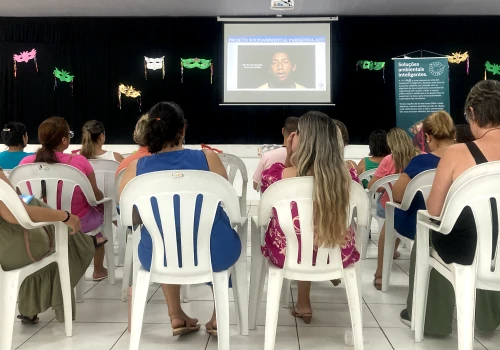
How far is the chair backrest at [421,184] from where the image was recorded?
7.63 feet

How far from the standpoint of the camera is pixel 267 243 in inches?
75.2

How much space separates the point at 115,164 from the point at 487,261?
8.19 feet

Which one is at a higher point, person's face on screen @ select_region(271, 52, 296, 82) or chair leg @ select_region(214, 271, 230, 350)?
person's face on screen @ select_region(271, 52, 296, 82)

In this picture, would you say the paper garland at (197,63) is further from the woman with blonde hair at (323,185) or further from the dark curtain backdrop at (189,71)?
the woman with blonde hair at (323,185)

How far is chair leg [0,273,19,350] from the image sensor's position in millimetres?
1790

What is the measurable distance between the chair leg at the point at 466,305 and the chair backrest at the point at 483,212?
0.05 meters

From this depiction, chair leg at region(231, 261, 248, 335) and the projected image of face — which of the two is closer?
chair leg at region(231, 261, 248, 335)

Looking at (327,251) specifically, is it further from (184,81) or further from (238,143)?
(184,81)

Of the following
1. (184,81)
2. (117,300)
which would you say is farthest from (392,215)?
(184,81)

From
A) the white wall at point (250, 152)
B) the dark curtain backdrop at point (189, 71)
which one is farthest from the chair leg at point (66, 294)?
the dark curtain backdrop at point (189, 71)

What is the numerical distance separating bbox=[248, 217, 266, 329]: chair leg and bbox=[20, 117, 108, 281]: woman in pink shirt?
1.11 meters

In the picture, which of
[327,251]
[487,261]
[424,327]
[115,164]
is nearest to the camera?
[487,261]

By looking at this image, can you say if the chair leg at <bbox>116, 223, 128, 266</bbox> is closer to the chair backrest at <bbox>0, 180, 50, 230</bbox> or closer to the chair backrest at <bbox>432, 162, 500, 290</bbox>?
the chair backrest at <bbox>0, 180, 50, 230</bbox>

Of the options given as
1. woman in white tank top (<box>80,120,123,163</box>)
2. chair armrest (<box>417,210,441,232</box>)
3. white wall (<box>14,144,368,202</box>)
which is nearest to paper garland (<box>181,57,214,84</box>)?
white wall (<box>14,144,368,202</box>)
